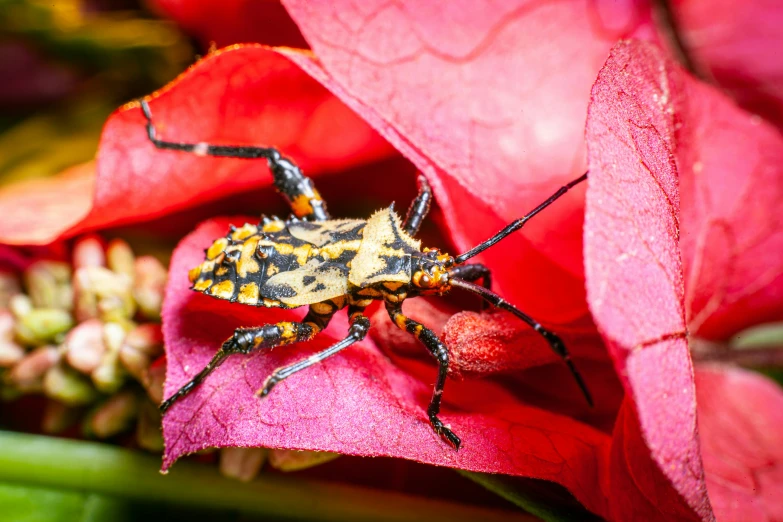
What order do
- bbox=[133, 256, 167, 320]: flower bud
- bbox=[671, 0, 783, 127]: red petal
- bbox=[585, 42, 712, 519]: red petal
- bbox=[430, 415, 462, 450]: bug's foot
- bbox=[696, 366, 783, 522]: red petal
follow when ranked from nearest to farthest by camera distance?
bbox=[585, 42, 712, 519]: red petal < bbox=[430, 415, 462, 450]: bug's foot < bbox=[696, 366, 783, 522]: red petal < bbox=[133, 256, 167, 320]: flower bud < bbox=[671, 0, 783, 127]: red petal

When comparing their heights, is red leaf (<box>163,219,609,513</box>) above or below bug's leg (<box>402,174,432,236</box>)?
below

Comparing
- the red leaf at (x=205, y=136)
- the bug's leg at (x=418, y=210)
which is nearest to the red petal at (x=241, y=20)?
the red leaf at (x=205, y=136)

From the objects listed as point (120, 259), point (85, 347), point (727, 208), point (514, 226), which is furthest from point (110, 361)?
point (727, 208)

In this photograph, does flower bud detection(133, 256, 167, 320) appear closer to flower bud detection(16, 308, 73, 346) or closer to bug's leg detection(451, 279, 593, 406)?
flower bud detection(16, 308, 73, 346)

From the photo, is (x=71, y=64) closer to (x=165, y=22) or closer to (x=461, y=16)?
(x=165, y=22)

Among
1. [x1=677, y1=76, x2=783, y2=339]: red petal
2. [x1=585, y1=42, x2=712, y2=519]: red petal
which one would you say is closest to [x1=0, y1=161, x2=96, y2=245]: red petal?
[x1=585, y1=42, x2=712, y2=519]: red petal

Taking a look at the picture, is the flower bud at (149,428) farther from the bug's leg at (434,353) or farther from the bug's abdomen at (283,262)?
the bug's leg at (434,353)

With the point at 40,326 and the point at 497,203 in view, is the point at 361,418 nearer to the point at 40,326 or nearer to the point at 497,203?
the point at 497,203
